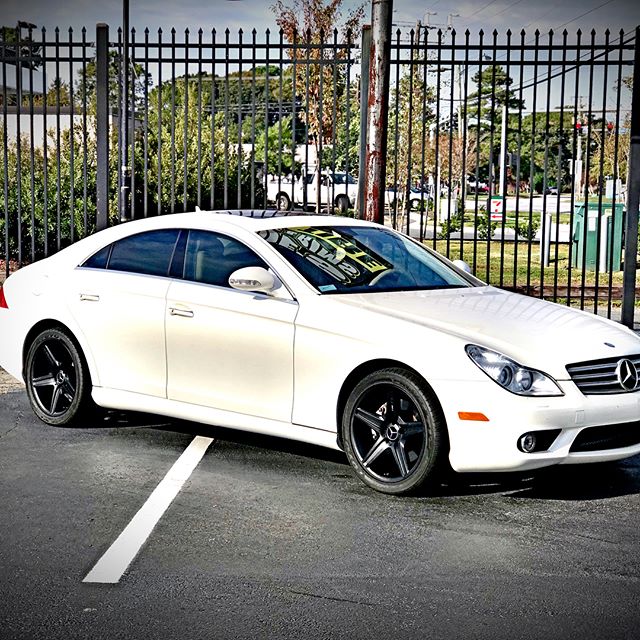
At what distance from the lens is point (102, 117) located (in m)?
12.4

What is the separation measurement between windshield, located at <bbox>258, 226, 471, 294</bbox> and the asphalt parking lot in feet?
3.56

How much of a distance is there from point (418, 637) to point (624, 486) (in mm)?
2669

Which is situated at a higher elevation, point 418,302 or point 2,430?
point 418,302

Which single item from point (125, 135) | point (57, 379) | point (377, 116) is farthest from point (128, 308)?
point (125, 135)

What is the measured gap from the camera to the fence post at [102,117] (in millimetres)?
12250

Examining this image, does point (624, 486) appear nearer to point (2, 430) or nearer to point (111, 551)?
point (111, 551)

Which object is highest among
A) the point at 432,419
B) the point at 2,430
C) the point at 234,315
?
the point at 234,315

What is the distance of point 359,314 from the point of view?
629 centimetres

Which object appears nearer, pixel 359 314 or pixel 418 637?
pixel 418 637

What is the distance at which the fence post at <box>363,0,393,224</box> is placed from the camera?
11383mm

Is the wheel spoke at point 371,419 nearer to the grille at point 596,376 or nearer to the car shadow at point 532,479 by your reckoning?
the car shadow at point 532,479

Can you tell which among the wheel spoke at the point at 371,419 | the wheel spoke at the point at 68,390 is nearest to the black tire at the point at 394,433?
the wheel spoke at the point at 371,419

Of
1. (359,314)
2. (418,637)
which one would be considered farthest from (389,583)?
(359,314)

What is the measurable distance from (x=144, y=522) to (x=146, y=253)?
2398mm
